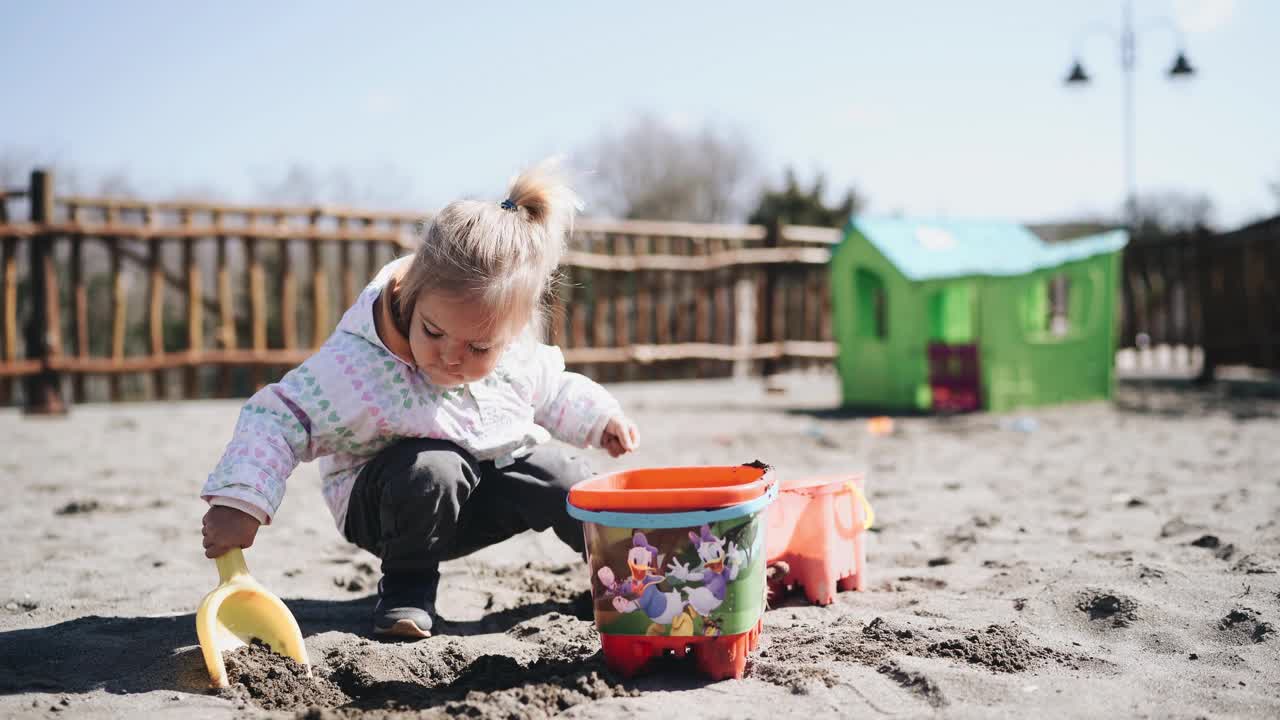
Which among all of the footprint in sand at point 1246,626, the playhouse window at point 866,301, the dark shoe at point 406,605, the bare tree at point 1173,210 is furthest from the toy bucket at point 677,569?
the bare tree at point 1173,210

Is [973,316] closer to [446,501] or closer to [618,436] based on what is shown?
[618,436]

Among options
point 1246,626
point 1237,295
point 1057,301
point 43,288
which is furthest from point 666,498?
point 1057,301

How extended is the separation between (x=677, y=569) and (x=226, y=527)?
0.82 metres

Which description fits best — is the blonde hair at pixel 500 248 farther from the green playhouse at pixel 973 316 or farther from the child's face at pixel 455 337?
the green playhouse at pixel 973 316

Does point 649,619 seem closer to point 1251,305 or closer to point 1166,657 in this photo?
point 1166,657

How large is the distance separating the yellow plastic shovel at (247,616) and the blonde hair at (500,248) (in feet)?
1.89

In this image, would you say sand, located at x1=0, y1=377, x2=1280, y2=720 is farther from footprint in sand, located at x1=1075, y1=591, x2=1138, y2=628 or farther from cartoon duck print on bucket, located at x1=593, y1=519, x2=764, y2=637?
cartoon duck print on bucket, located at x1=593, y1=519, x2=764, y2=637

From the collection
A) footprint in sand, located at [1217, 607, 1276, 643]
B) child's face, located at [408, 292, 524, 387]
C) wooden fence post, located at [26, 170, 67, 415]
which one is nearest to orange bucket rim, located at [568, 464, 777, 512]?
child's face, located at [408, 292, 524, 387]

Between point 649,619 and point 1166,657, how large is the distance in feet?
3.04

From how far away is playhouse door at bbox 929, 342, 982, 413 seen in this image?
6.66 meters

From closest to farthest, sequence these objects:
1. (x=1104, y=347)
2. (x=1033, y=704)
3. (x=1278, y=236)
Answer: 1. (x=1033, y=704)
2. (x=1104, y=347)
3. (x=1278, y=236)

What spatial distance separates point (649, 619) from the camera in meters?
1.74

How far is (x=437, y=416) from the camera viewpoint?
216 centimetres

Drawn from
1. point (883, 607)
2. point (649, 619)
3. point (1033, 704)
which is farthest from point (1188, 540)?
point (649, 619)
